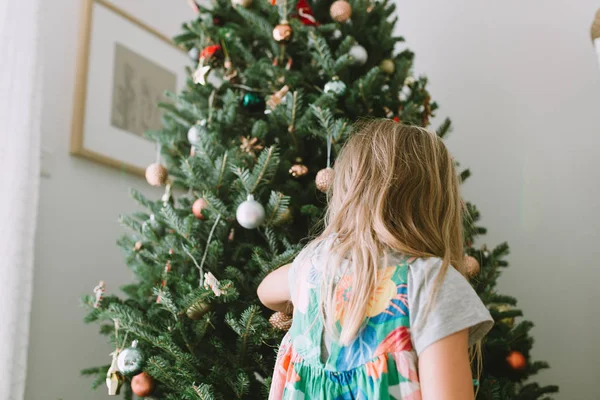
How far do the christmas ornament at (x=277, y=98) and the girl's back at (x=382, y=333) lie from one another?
460 mm

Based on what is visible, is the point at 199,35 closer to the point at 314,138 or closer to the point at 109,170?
the point at 314,138

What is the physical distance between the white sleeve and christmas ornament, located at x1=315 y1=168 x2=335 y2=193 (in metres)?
0.33

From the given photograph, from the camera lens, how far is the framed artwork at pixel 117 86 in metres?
1.77

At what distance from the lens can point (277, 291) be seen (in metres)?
0.95

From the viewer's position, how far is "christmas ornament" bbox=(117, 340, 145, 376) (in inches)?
41.1

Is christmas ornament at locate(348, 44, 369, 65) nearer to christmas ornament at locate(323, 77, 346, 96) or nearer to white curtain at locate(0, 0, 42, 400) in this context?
christmas ornament at locate(323, 77, 346, 96)

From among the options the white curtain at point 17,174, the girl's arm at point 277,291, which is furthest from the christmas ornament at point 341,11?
the white curtain at point 17,174

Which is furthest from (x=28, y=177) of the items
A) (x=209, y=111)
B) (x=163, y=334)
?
(x=163, y=334)

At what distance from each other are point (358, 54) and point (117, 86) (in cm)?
98

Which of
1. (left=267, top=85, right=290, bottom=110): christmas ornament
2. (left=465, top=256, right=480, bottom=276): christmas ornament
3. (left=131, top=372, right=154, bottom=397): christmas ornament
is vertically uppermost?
(left=267, top=85, right=290, bottom=110): christmas ornament

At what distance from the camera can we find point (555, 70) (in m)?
1.81

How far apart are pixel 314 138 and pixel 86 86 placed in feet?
3.07

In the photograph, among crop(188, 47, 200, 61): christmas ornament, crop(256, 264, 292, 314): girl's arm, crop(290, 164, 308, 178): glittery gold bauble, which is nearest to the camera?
crop(256, 264, 292, 314): girl's arm

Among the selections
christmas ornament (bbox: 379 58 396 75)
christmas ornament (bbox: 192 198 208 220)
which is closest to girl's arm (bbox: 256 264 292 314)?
christmas ornament (bbox: 192 198 208 220)
